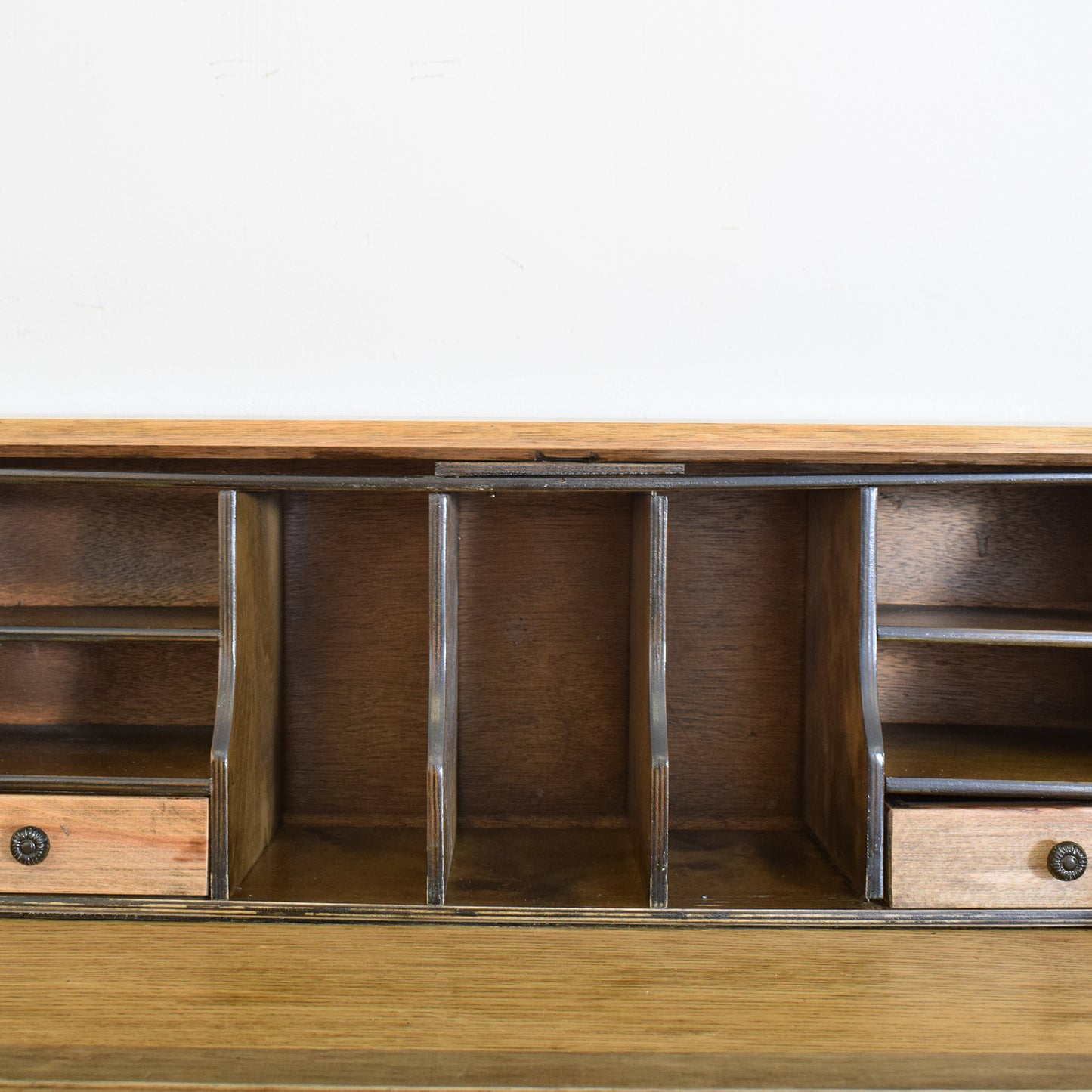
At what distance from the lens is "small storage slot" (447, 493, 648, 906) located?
1.83m

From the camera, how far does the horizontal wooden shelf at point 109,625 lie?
4.76 feet

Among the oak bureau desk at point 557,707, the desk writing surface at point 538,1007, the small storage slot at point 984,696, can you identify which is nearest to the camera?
the desk writing surface at point 538,1007

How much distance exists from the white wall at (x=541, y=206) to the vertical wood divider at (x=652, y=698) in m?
0.51

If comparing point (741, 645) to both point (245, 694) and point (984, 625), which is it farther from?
point (245, 694)

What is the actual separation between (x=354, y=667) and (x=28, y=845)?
658 millimetres

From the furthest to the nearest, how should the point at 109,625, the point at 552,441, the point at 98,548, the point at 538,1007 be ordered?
the point at 98,548
the point at 109,625
the point at 552,441
the point at 538,1007

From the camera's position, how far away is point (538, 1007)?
1.15 metres

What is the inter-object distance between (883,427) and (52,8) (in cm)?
198

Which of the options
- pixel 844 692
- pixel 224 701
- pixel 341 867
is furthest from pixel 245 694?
pixel 844 692

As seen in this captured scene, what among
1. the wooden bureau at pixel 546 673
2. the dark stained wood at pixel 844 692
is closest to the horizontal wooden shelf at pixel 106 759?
the wooden bureau at pixel 546 673

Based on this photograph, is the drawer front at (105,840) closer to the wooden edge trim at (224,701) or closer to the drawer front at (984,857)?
the wooden edge trim at (224,701)

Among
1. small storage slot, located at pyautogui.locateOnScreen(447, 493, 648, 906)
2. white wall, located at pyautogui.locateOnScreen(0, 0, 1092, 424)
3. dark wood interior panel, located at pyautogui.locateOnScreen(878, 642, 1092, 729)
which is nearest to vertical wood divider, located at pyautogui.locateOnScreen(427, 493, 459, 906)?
small storage slot, located at pyautogui.locateOnScreen(447, 493, 648, 906)

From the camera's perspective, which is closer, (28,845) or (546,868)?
(28,845)

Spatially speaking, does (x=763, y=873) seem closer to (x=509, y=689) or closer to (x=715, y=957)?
(x=715, y=957)
